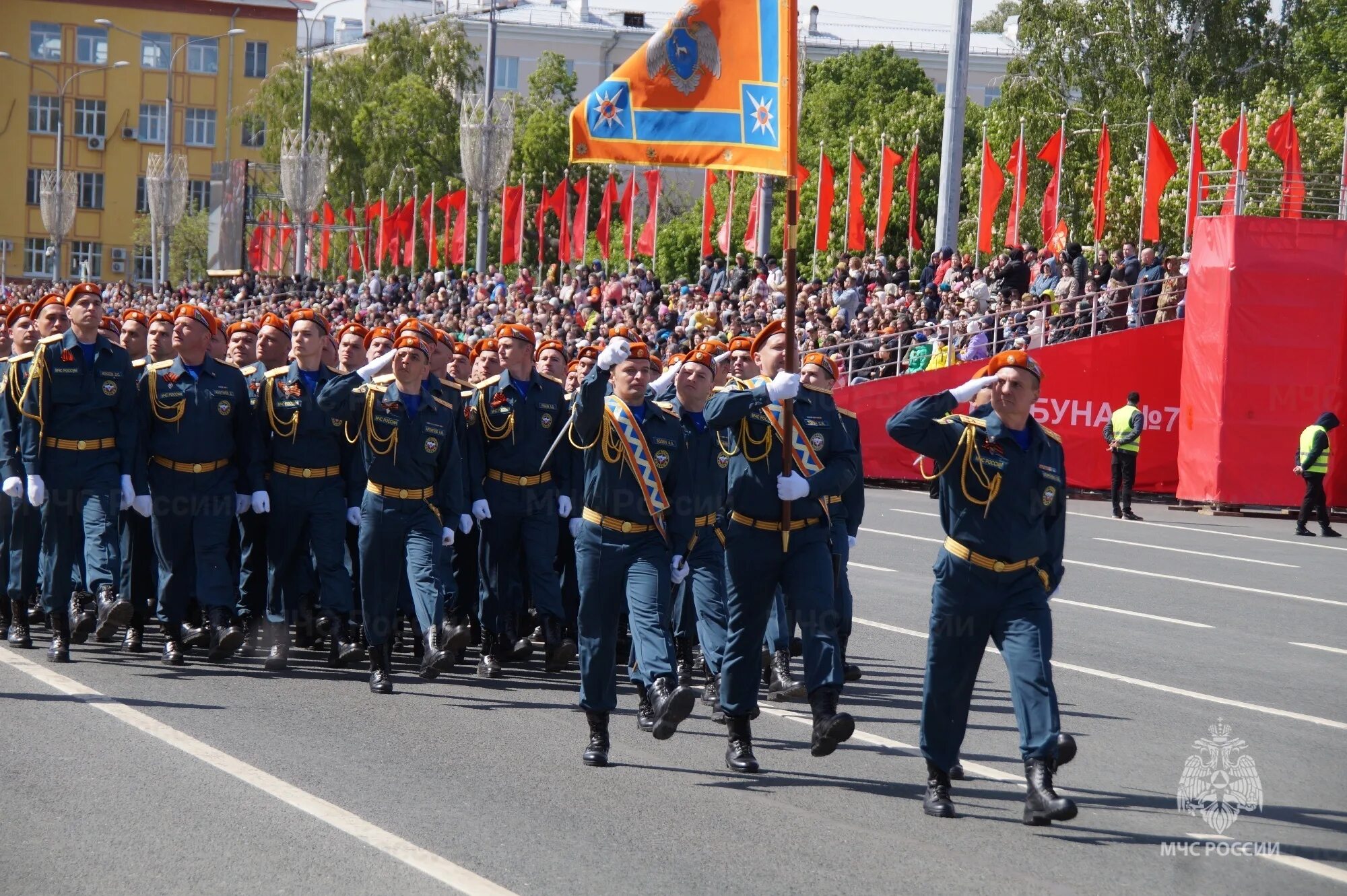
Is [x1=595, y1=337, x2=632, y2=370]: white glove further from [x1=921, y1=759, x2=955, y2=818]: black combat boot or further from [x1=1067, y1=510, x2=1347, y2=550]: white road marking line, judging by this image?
[x1=1067, y1=510, x2=1347, y2=550]: white road marking line

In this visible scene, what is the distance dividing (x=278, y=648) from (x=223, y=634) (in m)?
0.34

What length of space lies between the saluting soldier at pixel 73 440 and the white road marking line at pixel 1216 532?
14.9 meters

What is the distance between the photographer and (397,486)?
9.91 meters

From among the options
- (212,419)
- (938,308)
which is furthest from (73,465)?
(938,308)

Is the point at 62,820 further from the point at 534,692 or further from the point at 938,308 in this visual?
the point at 938,308

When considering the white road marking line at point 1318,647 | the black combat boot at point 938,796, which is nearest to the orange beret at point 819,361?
the black combat boot at point 938,796

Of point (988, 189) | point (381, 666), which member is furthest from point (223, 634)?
point (988, 189)

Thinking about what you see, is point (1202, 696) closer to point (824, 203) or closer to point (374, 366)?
point (374, 366)

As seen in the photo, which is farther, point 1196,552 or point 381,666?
point 1196,552

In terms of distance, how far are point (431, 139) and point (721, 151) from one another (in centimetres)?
6369

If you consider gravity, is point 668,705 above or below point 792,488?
below

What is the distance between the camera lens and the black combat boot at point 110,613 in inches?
404

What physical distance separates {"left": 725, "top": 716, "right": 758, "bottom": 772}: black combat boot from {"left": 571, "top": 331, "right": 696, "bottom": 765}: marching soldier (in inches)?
11.7

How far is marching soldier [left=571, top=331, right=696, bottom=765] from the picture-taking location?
8.08m
